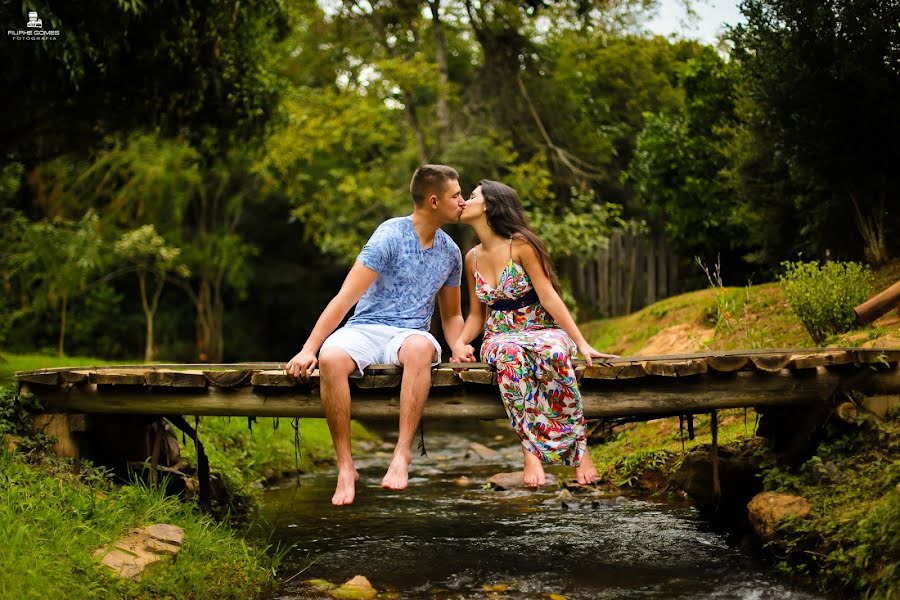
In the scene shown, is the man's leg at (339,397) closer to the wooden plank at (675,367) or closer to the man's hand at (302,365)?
the man's hand at (302,365)

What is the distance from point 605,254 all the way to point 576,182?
1.53 metres

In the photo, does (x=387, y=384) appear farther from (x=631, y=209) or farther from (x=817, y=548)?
(x=631, y=209)

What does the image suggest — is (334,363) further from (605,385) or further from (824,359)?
(824,359)

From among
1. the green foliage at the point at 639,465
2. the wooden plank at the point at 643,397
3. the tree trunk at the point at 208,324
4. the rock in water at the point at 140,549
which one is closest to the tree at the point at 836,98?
the green foliage at the point at 639,465

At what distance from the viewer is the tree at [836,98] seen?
7.96 m

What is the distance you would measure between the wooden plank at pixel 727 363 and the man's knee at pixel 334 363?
6.79 ft

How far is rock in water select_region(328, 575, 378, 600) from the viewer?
15.6ft

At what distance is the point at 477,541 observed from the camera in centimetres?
599

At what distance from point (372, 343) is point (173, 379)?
1.28 meters

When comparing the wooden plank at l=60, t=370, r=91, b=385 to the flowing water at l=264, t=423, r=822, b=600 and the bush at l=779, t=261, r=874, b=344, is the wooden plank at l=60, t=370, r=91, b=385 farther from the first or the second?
the bush at l=779, t=261, r=874, b=344

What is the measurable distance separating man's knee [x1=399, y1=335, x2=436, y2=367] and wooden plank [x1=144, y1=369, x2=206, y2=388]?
1.29 m

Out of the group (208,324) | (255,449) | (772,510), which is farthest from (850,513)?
Answer: (208,324)

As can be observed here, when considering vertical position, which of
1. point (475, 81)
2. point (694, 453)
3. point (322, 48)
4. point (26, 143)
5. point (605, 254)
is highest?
point (322, 48)

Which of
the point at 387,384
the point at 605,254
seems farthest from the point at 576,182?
the point at 387,384
